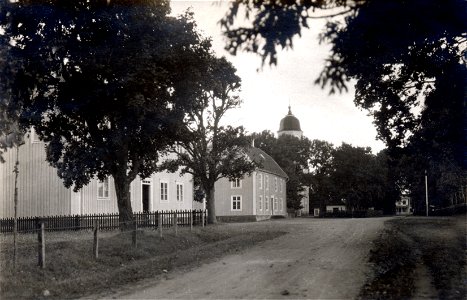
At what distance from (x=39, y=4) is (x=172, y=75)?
17.8 ft

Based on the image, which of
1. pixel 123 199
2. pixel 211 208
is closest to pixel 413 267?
pixel 123 199

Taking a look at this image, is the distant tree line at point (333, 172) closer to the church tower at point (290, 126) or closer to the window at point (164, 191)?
the church tower at point (290, 126)

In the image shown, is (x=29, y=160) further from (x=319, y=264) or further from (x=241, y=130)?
(x=319, y=264)

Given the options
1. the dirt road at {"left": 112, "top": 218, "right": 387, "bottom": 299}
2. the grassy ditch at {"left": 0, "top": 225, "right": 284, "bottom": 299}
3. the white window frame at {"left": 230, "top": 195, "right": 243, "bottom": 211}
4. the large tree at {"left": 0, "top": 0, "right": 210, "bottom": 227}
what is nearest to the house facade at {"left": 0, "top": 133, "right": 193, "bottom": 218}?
the large tree at {"left": 0, "top": 0, "right": 210, "bottom": 227}

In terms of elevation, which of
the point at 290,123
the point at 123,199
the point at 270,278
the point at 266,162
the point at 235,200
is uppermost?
the point at 290,123

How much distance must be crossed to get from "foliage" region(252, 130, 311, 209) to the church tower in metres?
13.1

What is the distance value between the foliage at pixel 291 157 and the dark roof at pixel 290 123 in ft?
45.8

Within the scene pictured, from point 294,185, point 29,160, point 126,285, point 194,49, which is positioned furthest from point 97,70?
point 294,185

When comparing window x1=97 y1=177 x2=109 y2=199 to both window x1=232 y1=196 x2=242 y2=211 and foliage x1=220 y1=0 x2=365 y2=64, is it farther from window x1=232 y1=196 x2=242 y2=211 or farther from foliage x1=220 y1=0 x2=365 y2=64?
window x1=232 y1=196 x2=242 y2=211

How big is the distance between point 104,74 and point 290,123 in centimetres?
8271

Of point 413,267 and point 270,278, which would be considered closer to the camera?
point 270,278

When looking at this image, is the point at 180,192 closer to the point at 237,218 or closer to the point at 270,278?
the point at 237,218

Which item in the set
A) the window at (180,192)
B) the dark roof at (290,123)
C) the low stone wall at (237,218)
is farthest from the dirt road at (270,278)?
the dark roof at (290,123)

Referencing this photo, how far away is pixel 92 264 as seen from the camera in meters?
13.0
